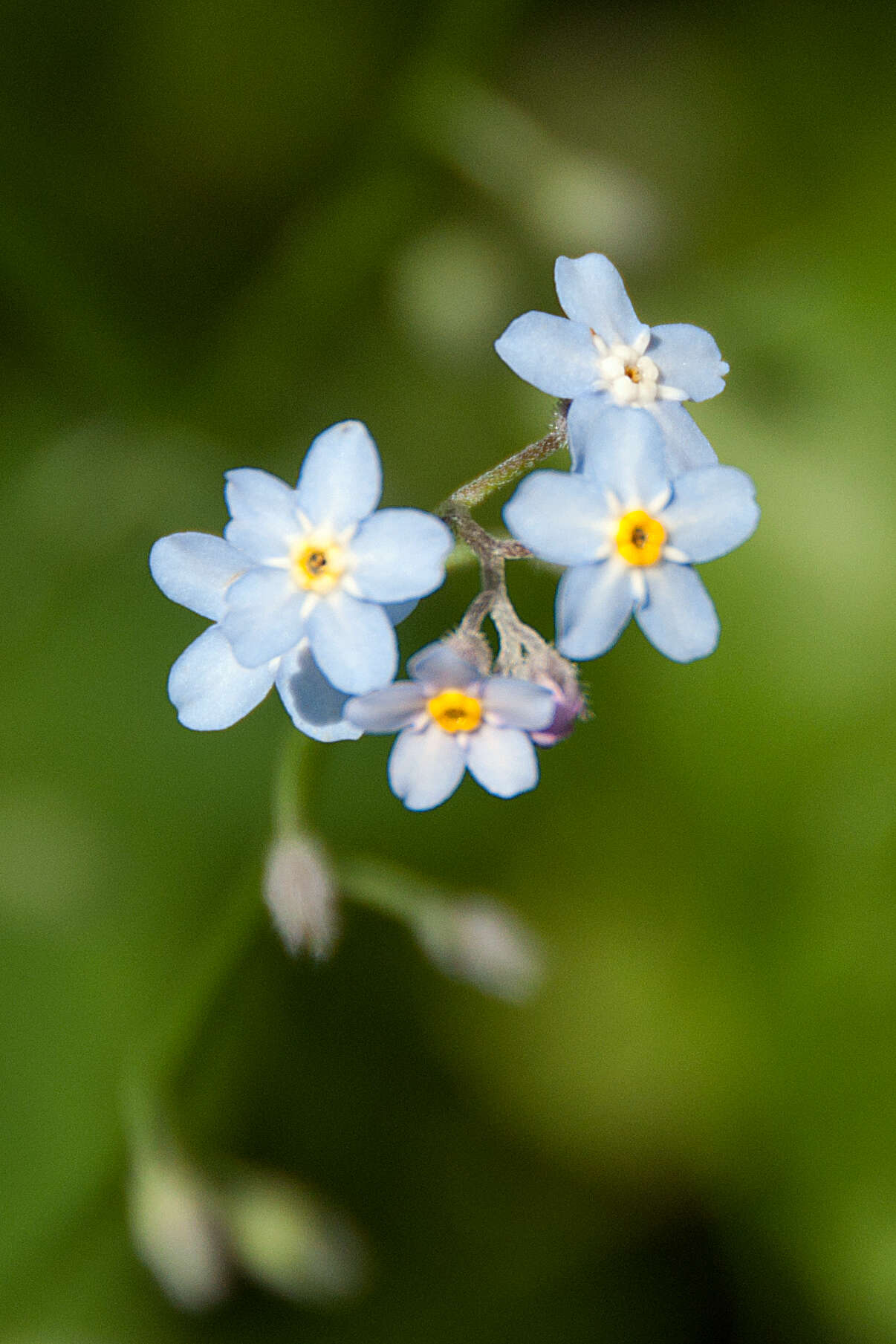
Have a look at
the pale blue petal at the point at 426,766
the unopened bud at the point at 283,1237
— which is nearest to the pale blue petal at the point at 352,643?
the pale blue petal at the point at 426,766

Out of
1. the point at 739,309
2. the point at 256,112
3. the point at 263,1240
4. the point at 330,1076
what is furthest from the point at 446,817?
the point at 256,112

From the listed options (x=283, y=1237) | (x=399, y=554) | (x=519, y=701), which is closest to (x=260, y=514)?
(x=399, y=554)

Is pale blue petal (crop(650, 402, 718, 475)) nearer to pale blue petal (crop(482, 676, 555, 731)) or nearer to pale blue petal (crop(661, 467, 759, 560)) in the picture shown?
pale blue petal (crop(661, 467, 759, 560))

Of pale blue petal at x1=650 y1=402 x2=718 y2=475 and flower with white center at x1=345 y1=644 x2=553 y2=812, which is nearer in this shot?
flower with white center at x1=345 y1=644 x2=553 y2=812

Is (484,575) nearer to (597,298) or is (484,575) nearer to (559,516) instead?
(559,516)

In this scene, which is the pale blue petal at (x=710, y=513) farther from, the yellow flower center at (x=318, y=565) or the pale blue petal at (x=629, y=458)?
the yellow flower center at (x=318, y=565)

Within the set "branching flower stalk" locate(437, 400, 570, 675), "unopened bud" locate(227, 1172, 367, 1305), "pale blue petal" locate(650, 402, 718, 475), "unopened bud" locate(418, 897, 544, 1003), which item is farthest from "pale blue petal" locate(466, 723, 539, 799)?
"unopened bud" locate(227, 1172, 367, 1305)

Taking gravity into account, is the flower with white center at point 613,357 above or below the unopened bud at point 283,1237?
above
